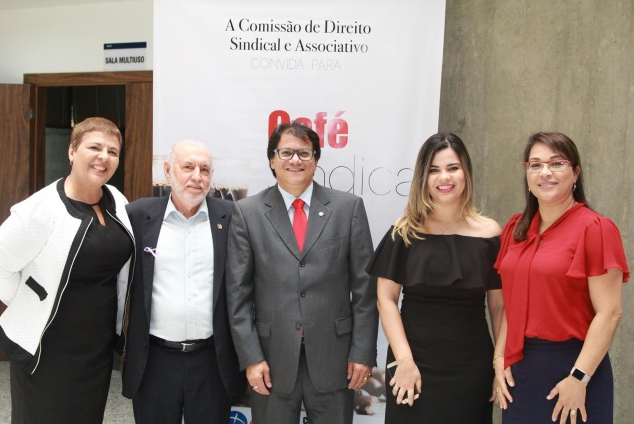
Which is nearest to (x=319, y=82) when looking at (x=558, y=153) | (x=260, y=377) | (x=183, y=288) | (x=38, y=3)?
(x=183, y=288)

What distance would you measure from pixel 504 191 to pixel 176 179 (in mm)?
2203

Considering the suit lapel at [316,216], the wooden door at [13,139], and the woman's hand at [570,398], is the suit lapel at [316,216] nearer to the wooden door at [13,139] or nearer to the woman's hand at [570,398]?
the woman's hand at [570,398]

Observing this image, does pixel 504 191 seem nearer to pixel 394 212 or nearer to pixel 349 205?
pixel 394 212

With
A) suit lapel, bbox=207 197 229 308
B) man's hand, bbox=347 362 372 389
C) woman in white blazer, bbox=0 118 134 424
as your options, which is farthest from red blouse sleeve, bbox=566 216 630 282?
woman in white blazer, bbox=0 118 134 424

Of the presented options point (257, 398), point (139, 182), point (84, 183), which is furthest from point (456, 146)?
point (139, 182)

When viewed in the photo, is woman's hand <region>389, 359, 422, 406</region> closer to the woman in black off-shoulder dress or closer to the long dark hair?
the woman in black off-shoulder dress

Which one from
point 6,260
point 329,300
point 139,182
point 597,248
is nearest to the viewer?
point 597,248

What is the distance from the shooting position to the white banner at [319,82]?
3.09 metres

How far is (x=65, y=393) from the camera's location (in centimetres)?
222

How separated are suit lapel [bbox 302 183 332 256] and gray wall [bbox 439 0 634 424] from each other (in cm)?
166

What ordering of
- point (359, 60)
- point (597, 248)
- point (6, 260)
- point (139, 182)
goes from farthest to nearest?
point (139, 182), point (359, 60), point (6, 260), point (597, 248)

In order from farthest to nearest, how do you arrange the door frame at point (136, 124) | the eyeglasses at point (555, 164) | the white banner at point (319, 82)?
the door frame at point (136, 124)
the white banner at point (319, 82)
the eyeglasses at point (555, 164)

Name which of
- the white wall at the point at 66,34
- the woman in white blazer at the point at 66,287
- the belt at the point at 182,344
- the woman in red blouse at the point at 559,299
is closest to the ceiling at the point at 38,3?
the white wall at the point at 66,34

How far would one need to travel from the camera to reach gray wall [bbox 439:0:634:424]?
3158mm
